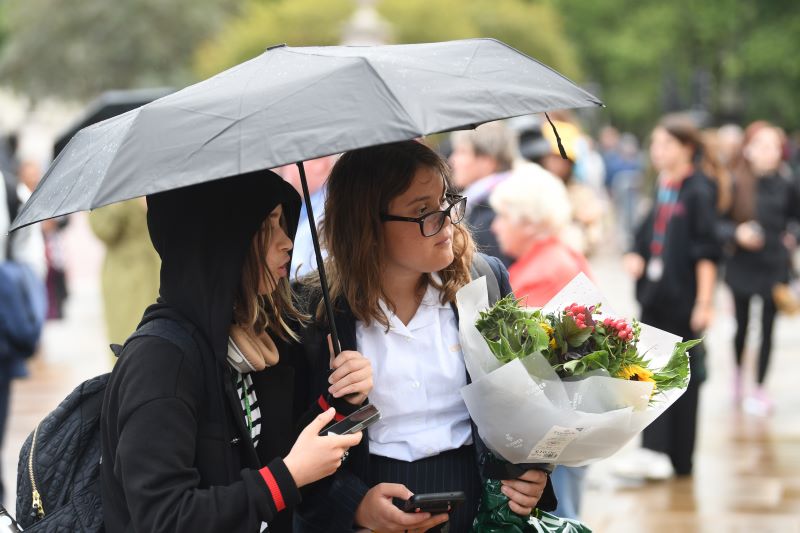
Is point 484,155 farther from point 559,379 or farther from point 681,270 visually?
point 559,379

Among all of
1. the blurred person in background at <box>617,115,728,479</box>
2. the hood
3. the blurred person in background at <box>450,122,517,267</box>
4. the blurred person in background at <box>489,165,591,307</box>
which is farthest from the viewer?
the blurred person in background at <box>617,115,728,479</box>

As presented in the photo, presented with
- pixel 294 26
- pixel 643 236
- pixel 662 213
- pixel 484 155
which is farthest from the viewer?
pixel 294 26

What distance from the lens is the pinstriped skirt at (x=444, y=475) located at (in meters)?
3.06

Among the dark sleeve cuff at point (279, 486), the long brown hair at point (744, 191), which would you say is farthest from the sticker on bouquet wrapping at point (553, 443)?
the long brown hair at point (744, 191)

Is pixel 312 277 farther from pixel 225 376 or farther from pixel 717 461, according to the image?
pixel 717 461

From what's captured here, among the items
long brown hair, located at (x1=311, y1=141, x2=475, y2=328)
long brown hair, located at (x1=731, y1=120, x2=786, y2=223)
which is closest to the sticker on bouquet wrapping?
long brown hair, located at (x1=311, y1=141, x2=475, y2=328)

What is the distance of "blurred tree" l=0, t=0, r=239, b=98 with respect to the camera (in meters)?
44.7

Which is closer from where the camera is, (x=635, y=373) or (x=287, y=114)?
(x=287, y=114)

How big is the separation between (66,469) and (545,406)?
1145mm

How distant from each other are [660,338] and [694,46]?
42.6m

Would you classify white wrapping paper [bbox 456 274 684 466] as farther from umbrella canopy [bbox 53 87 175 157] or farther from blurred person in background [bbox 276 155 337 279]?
umbrella canopy [bbox 53 87 175 157]

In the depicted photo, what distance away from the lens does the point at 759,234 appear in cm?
953

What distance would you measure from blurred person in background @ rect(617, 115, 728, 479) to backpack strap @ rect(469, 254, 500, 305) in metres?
4.16

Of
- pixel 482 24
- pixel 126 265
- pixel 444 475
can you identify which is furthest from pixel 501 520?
pixel 482 24
